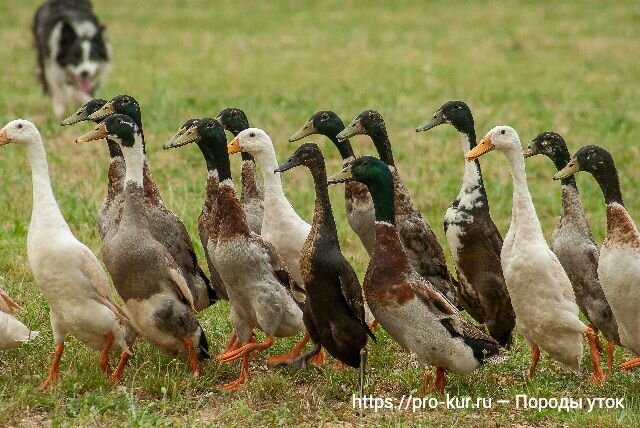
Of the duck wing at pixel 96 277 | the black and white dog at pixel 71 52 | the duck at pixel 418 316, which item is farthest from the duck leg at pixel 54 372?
the black and white dog at pixel 71 52

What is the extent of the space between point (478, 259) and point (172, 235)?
5.95 feet

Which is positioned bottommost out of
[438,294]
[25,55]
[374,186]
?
[438,294]

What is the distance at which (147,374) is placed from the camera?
6121 mm

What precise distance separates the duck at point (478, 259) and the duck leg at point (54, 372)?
2.38 metres

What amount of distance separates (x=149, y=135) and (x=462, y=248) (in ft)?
20.0

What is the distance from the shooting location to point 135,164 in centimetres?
646

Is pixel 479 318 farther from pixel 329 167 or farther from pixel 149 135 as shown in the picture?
pixel 149 135

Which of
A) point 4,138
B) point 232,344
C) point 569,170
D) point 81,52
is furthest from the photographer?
point 81,52

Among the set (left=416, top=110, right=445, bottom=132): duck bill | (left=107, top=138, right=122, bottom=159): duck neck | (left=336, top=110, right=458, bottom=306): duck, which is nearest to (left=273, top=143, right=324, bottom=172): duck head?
(left=336, top=110, right=458, bottom=306): duck

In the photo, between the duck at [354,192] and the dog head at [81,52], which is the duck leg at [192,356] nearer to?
the duck at [354,192]

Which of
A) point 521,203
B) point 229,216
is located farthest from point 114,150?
point 521,203

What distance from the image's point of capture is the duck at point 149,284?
20.2 feet

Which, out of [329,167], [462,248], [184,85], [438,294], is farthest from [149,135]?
[438,294]

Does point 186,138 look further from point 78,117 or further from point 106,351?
point 106,351
